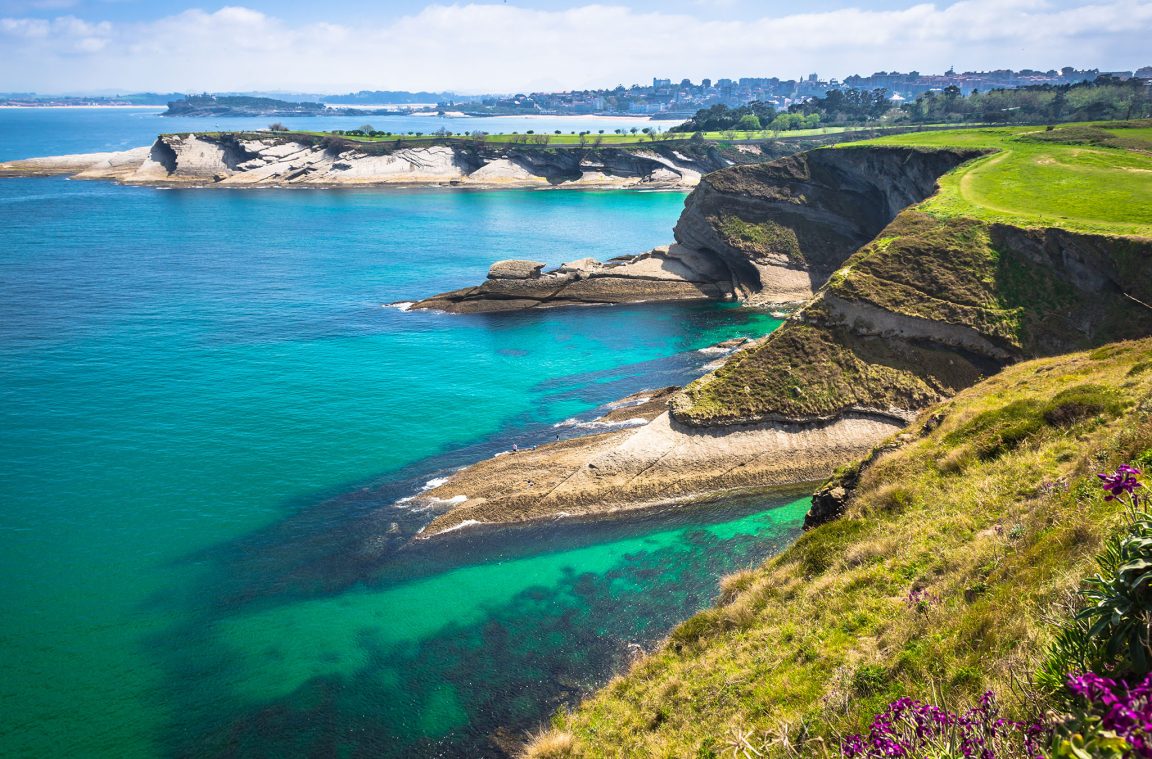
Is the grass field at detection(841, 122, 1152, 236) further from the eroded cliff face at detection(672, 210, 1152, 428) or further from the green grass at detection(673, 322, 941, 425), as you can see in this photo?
the green grass at detection(673, 322, 941, 425)

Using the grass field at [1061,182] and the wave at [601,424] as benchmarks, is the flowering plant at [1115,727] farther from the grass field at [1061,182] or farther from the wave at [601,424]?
the grass field at [1061,182]

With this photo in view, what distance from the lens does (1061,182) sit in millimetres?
58625

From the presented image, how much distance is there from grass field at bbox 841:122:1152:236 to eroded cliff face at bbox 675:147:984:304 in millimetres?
8409

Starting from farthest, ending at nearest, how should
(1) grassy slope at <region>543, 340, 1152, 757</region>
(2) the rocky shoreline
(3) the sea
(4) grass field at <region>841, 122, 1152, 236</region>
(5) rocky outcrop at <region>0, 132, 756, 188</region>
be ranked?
(5) rocky outcrop at <region>0, 132, 756, 188</region> → (4) grass field at <region>841, 122, 1152, 236</region> → (2) the rocky shoreline → (3) the sea → (1) grassy slope at <region>543, 340, 1152, 757</region>

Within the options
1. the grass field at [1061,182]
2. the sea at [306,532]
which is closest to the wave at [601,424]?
the sea at [306,532]

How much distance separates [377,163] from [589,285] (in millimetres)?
124052

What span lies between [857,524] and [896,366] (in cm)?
2447

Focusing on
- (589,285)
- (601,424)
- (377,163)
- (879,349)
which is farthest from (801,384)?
(377,163)

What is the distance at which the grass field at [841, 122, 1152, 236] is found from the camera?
4859 centimetres

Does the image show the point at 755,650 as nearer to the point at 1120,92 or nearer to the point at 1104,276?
the point at 1104,276

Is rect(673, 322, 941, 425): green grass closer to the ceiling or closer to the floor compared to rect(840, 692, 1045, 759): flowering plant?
closer to the floor

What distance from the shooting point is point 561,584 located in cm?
3272

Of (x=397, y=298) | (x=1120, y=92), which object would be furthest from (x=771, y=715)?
(x=1120, y=92)

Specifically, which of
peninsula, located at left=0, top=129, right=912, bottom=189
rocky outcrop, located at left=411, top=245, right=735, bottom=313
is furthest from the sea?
peninsula, located at left=0, top=129, right=912, bottom=189
